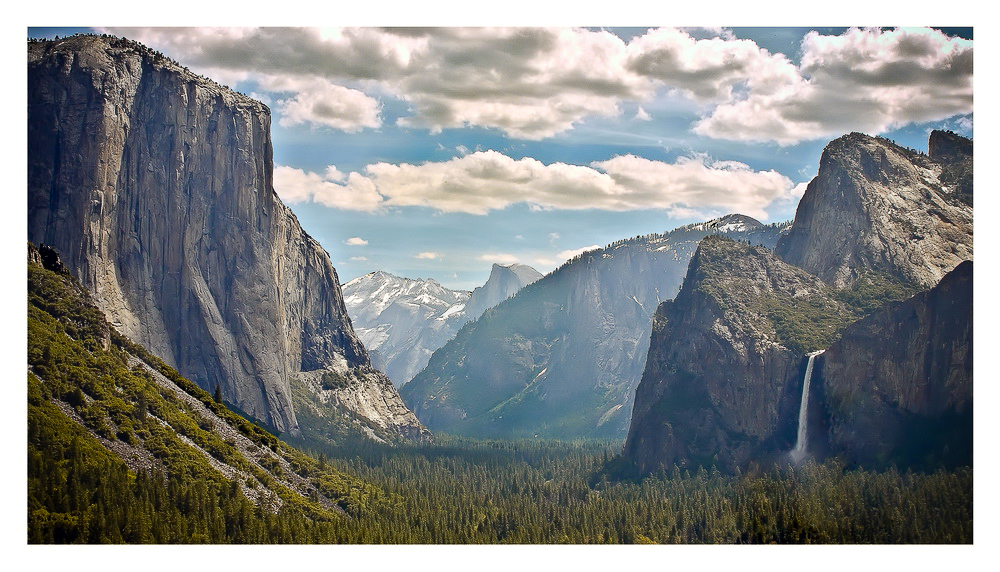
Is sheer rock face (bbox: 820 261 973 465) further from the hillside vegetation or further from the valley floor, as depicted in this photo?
the hillside vegetation

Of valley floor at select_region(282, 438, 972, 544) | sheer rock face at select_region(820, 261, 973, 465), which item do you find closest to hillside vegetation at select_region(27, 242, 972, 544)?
valley floor at select_region(282, 438, 972, 544)

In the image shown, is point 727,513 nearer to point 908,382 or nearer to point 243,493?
point 908,382

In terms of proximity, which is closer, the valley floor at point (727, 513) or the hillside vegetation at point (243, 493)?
the hillside vegetation at point (243, 493)

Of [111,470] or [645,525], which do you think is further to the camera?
[645,525]

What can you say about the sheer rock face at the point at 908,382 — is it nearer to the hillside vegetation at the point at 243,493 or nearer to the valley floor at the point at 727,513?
Result: the valley floor at the point at 727,513

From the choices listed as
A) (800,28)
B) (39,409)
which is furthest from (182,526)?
(800,28)

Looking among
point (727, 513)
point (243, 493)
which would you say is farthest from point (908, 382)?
point (243, 493)

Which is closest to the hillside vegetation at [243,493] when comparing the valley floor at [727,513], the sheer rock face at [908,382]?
the valley floor at [727,513]
